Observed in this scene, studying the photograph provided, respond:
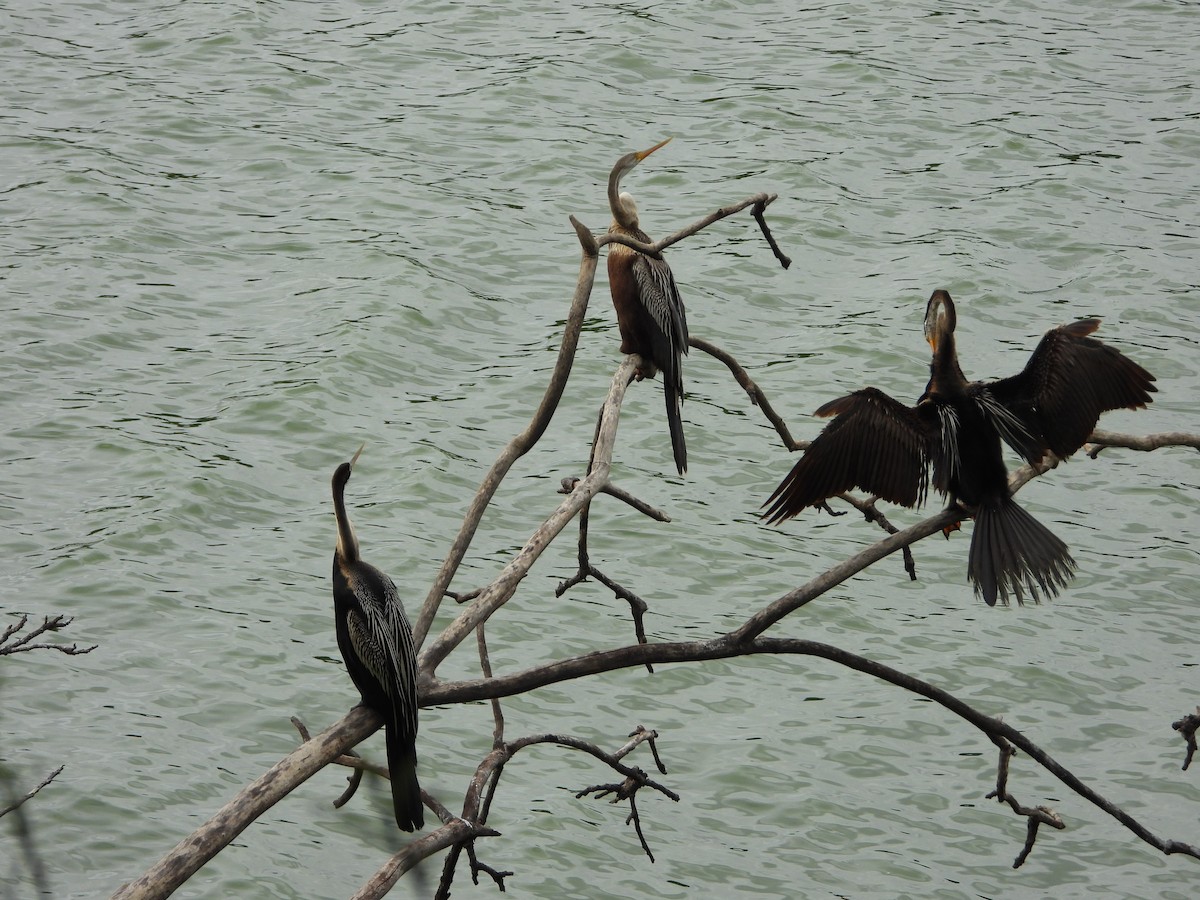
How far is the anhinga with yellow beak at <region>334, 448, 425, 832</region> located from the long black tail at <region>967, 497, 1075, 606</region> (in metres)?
1.74

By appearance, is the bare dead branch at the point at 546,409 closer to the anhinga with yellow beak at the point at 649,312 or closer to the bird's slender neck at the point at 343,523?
the bird's slender neck at the point at 343,523

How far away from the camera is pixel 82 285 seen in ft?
35.0

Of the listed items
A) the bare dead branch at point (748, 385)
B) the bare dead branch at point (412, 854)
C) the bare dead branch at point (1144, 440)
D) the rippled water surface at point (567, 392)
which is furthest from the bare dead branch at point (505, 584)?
the bare dead branch at point (1144, 440)

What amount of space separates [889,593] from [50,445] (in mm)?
5378

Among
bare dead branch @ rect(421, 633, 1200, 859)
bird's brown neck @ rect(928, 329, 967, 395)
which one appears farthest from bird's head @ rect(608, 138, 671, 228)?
bare dead branch @ rect(421, 633, 1200, 859)

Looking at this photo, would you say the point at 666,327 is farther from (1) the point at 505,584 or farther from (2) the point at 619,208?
(1) the point at 505,584

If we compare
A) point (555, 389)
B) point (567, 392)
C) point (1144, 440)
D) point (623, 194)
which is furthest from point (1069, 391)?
point (567, 392)

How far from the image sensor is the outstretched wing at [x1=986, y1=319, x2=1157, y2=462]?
4.53 meters

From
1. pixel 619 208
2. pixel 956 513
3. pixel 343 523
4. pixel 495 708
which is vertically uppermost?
pixel 619 208

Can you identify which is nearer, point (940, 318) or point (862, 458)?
point (862, 458)

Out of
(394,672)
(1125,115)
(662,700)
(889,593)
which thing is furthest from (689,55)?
(394,672)

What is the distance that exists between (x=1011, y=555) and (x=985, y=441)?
401 millimetres

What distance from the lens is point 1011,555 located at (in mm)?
4441

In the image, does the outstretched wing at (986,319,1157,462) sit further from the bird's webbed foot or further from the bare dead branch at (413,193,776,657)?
the bare dead branch at (413,193,776,657)
